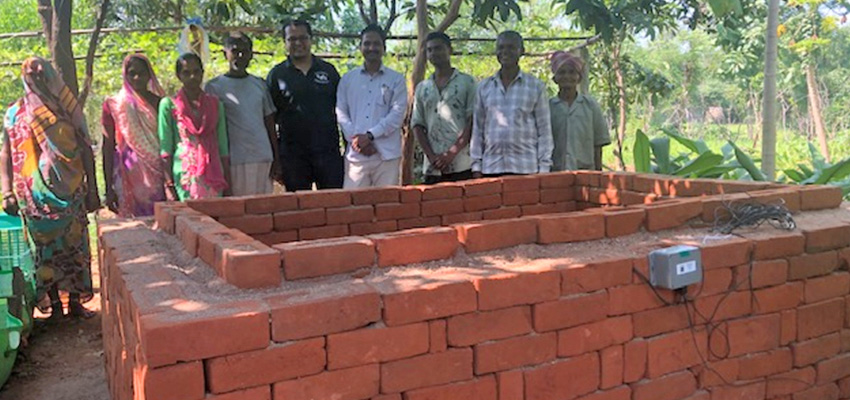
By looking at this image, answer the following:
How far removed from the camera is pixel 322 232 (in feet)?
11.6

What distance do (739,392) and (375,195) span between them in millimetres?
1965

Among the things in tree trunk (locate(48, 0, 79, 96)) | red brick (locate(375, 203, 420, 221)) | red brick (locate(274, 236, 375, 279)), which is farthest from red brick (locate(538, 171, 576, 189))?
tree trunk (locate(48, 0, 79, 96))

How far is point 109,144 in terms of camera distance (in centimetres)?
447

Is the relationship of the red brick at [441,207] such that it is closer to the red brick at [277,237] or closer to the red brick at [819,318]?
the red brick at [277,237]

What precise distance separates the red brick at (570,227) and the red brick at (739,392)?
27.1 inches

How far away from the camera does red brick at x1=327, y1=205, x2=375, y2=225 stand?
3.58 meters

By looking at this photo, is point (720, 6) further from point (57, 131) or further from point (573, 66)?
point (57, 131)

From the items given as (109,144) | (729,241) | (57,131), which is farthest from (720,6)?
(57,131)

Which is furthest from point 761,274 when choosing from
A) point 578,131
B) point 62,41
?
point 62,41

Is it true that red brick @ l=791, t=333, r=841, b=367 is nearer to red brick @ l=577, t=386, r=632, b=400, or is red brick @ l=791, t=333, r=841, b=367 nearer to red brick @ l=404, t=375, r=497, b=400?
red brick @ l=577, t=386, r=632, b=400

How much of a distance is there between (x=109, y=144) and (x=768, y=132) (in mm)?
5082

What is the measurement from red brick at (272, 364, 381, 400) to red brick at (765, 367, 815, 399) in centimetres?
162

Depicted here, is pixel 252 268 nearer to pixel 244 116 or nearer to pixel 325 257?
pixel 325 257

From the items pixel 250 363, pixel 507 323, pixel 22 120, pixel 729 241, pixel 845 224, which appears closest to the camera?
pixel 250 363
